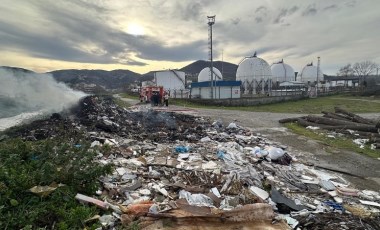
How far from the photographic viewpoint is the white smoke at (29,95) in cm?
1251

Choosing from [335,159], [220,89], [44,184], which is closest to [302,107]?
[220,89]

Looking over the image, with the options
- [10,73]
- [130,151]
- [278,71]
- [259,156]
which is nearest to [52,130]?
[130,151]

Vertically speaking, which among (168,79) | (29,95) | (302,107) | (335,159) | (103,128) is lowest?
(335,159)

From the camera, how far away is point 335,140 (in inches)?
467

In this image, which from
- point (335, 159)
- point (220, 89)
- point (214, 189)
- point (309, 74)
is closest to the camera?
point (214, 189)

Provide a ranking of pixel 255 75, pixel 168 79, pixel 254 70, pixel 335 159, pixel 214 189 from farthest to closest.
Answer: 1. pixel 168 79
2. pixel 254 70
3. pixel 255 75
4. pixel 335 159
5. pixel 214 189

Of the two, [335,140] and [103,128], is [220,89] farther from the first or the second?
[103,128]

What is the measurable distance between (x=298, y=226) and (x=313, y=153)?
19.8 feet

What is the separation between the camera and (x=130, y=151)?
741cm

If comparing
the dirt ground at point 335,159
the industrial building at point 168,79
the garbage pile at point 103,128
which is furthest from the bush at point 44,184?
the industrial building at point 168,79

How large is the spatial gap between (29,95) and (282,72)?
1986 inches

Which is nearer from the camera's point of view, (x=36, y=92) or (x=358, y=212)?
(x=358, y=212)

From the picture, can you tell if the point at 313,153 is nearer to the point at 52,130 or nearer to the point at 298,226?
the point at 298,226

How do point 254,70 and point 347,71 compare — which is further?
point 347,71
